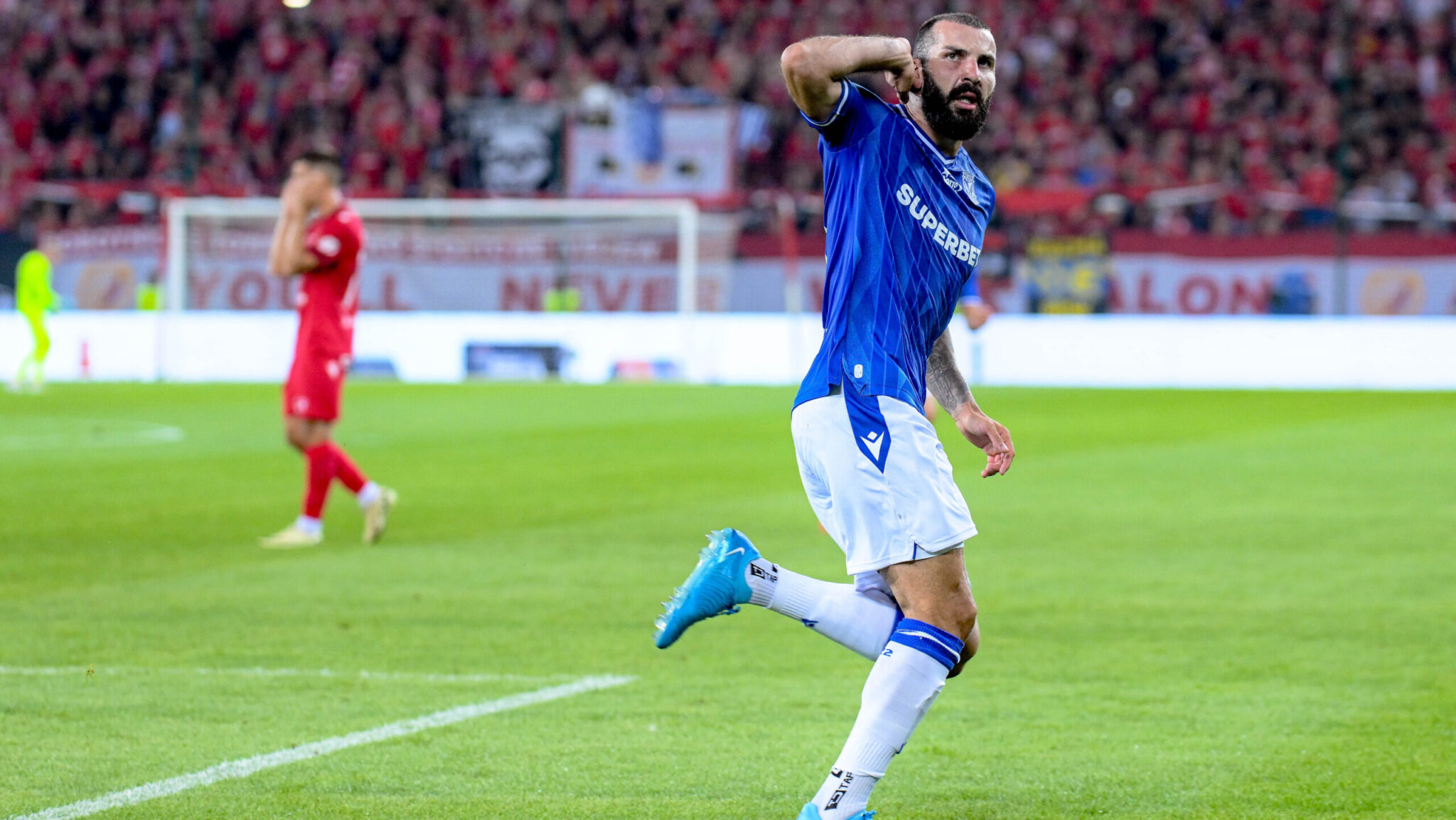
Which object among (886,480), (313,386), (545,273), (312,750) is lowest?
(545,273)

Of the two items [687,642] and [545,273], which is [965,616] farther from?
[545,273]

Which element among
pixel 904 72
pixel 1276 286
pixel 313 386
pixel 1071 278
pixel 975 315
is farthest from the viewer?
pixel 1071 278

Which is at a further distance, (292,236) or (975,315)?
(975,315)

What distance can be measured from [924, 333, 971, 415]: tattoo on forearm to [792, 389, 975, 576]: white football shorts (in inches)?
16.2

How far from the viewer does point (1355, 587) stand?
26.7ft

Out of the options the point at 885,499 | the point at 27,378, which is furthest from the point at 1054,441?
the point at 27,378

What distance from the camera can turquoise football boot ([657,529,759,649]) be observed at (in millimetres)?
4105

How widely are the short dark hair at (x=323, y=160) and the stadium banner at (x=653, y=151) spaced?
69.8ft

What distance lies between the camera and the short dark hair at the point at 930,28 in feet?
13.0

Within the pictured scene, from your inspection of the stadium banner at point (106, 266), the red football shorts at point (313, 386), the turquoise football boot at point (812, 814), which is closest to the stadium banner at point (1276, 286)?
the stadium banner at point (106, 266)

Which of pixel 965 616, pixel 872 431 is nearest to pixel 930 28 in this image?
pixel 872 431

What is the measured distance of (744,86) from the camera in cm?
3253

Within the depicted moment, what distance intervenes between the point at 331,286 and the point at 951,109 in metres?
6.18

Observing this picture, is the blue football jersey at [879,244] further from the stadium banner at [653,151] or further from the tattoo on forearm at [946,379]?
the stadium banner at [653,151]
